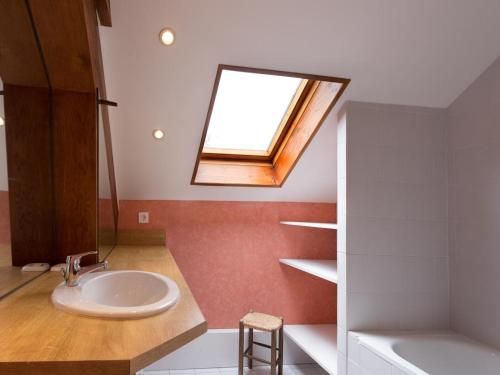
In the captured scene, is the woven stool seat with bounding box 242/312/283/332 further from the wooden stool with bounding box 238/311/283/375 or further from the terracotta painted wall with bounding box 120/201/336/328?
the terracotta painted wall with bounding box 120/201/336/328

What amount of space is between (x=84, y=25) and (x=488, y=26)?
1.85 m

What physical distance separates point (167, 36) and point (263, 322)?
2052mm

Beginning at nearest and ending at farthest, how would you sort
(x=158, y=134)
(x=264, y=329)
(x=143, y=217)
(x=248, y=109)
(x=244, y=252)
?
(x=158, y=134), (x=264, y=329), (x=248, y=109), (x=143, y=217), (x=244, y=252)

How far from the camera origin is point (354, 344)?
85.4 inches

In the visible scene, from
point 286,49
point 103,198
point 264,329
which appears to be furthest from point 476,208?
point 103,198

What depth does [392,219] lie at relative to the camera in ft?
7.70

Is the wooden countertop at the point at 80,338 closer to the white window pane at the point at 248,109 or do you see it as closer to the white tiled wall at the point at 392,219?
the white tiled wall at the point at 392,219

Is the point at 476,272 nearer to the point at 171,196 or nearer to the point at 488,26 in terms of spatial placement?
the point at 488,26

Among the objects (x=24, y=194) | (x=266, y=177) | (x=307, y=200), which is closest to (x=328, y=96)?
(x=266, y=177)

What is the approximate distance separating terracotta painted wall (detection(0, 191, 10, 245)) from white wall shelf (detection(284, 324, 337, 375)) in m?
1.91

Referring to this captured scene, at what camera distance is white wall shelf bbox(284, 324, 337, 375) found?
2506mm

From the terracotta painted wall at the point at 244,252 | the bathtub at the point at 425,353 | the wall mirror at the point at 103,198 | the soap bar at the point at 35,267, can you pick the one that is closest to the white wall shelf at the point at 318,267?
the terracotta painted wall at the point at 244,252

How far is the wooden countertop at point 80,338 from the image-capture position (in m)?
0.75

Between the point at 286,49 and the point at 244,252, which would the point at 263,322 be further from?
the point at 286,49
